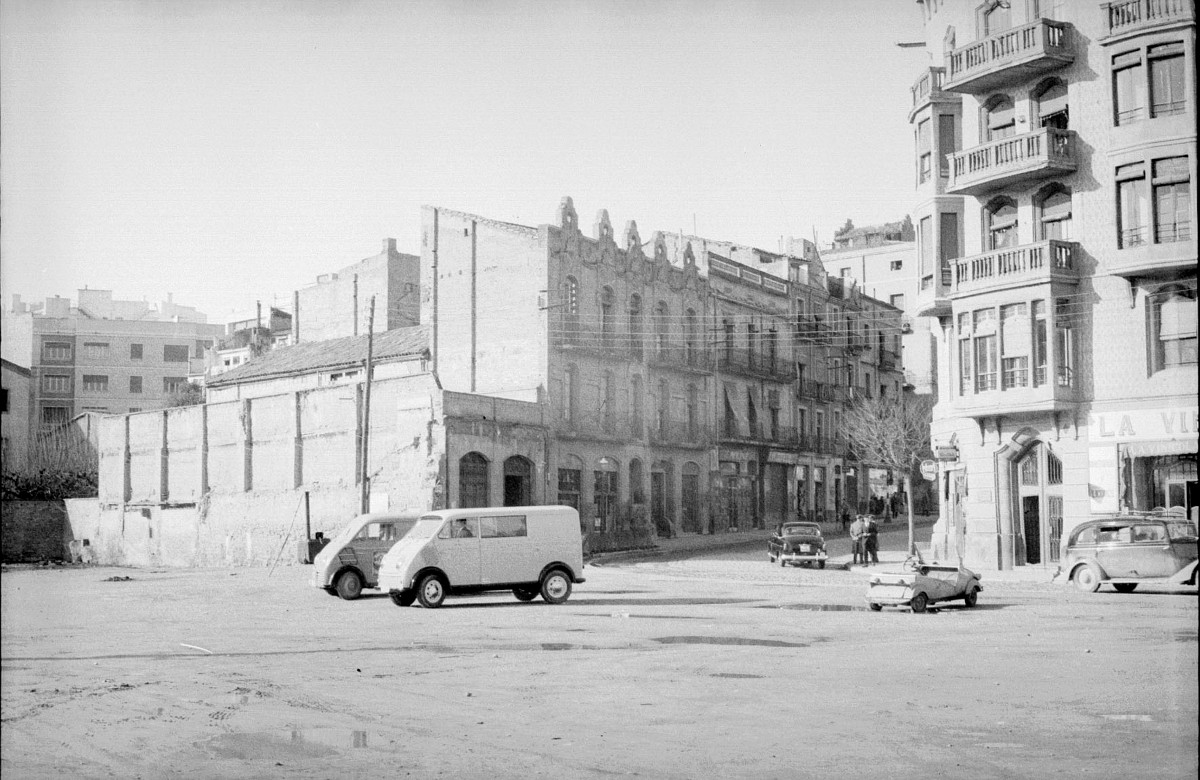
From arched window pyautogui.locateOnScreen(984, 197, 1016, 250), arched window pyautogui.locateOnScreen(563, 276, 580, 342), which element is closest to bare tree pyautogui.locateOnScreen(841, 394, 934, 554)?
arched window pyautogui.locateOnScreen(563, 276, 580, 342)

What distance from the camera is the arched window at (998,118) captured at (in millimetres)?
31781

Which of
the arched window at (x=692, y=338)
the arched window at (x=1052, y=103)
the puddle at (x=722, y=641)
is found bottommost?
the puddle at (x=722, y=641)

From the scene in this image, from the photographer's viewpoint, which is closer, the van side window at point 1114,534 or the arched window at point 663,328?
the van side window at point 1114,534

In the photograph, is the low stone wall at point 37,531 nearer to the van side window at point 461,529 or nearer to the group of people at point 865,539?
the group of people at point 865,539

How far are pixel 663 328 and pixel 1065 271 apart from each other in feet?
84.6

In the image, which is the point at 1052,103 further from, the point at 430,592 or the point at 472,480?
the point at 472,480

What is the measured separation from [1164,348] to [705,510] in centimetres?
3074

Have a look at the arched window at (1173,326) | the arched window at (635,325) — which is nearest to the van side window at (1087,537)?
the arched window at (1173,326)

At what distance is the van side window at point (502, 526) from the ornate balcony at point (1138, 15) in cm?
1868

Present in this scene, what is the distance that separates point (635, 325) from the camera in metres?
51.9

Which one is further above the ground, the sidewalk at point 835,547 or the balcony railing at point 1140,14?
the balcony railing at point 1140,14

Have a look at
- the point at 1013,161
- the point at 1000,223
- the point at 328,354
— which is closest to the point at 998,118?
the point at 1013,161

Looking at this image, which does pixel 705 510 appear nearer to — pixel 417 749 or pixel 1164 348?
pixel 1164 348

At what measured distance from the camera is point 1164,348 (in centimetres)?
2731
